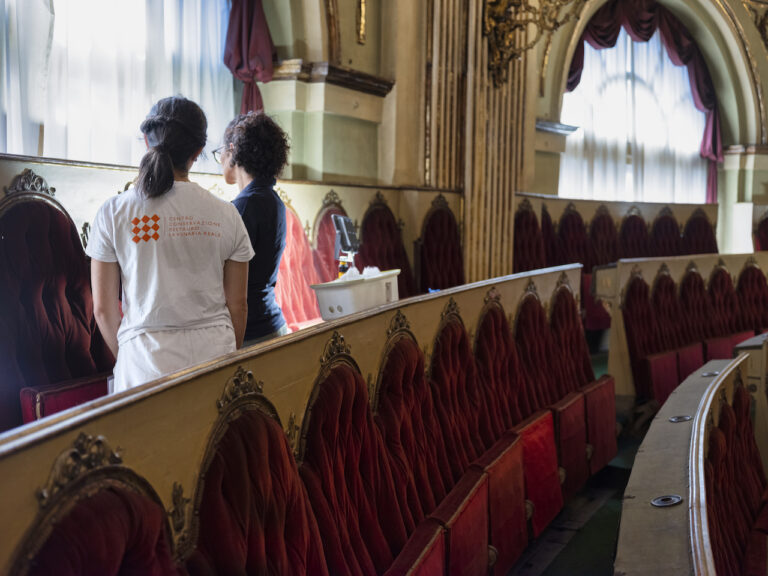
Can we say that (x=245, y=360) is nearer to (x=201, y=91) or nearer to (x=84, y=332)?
(x=84, y=332)

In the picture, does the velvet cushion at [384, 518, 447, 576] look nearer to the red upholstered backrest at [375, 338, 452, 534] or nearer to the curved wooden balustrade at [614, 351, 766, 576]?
the red upholstered backrest at [375, 338, 452, 534]

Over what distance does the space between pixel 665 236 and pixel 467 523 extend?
698 centimetres

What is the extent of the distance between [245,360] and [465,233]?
181 inches

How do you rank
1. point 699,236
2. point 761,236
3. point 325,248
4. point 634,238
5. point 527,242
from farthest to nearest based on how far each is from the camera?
point 761,236 → point 699,236 → point 634,238 → point 527,242 → point 325,248

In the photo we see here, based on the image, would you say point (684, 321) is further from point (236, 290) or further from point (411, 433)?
point (236, 290)

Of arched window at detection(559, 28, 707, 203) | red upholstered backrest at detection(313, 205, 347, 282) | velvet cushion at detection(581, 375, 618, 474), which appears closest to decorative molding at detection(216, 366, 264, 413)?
velvet cushion at detection(581, 375, 618, 474)

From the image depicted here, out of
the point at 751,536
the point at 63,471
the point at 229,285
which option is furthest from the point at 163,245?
the point at 751,536

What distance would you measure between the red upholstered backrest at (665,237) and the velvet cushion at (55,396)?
22.2 feet

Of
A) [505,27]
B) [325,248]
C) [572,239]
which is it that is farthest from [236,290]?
[572,239]

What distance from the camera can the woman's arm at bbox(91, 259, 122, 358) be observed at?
1800 mm

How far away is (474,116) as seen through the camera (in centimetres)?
593

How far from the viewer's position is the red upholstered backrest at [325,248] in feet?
14.6

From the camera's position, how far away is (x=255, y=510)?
4.47 feet

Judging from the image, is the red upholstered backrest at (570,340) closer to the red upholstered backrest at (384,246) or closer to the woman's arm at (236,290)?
the red upholstered backrest at (384,246)
